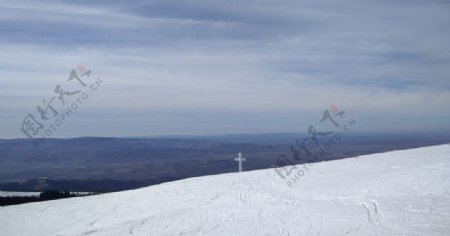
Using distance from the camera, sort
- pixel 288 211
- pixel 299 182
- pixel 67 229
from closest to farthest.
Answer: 1. pixel 67 229
2. pixel 288 211
3. pixel 299 182

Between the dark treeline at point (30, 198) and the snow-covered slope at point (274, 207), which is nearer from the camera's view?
the snow-covered slope at point (274, 207)

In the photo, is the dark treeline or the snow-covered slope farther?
the dark treeline

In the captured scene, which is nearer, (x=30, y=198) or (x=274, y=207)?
(x=274, y=207)

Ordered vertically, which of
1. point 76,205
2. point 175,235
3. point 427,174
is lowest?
point 175,235

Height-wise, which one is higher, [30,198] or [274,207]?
[30,198]

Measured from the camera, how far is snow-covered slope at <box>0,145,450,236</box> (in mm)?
9961

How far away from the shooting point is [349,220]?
10.2m

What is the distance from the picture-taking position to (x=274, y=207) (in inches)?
485

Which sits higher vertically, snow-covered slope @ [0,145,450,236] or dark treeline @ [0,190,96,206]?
dark treeline @ [0,190,96,206]

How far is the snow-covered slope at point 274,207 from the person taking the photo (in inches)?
392

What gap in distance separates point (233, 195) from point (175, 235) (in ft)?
16.6

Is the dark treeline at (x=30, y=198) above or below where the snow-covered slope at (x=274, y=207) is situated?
above

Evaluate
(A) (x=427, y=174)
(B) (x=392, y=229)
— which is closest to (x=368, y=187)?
(A) (x=427, y=174)

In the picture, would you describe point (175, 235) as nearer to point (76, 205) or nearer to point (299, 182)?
point (76, 205)
